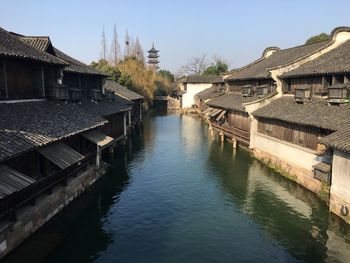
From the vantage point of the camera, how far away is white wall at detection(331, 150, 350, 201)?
1789 cm

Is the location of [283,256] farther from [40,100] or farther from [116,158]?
[116,158]

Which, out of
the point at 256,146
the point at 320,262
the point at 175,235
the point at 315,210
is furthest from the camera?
the point at 256,146

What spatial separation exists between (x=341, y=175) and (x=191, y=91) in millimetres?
75047

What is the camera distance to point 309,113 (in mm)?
24953

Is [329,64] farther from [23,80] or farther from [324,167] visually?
[23,80]

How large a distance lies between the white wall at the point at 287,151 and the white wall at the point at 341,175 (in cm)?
449

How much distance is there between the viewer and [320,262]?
15.0 metres

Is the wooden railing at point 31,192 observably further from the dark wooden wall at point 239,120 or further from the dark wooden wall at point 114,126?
the dark wooden wall at point 239,120

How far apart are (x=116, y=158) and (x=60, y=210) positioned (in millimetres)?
15351

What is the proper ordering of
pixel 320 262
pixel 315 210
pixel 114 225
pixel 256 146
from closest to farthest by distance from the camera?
pixel 320 262 < pixel 114 225 < pixel 315 210 < pixel 256 146

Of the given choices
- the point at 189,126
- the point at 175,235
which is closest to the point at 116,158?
the point at 175,235

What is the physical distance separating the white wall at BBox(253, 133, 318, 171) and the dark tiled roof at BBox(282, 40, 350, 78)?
5.78 meters

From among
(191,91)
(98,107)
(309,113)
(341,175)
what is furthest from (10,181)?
(191,91)

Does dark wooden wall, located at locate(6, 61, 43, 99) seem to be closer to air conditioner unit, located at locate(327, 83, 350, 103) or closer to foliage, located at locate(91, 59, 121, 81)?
air conditioner unit, located at locate(327, 83, 350, 103)
